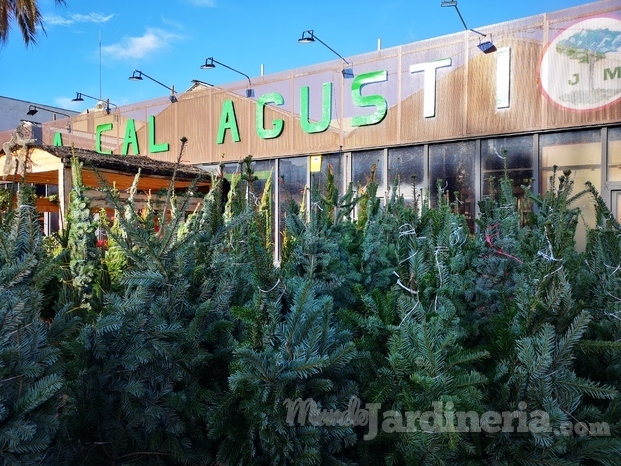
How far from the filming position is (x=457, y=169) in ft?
29.8

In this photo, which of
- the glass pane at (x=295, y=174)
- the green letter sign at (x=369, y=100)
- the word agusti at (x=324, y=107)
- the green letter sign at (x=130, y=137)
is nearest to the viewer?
the word agusti at (x=324, y=107)

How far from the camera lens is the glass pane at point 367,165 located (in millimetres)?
10000

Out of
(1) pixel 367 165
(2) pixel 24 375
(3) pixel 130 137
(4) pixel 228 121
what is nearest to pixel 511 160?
(1) pixel 367 165

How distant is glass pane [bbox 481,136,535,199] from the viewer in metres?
8.38

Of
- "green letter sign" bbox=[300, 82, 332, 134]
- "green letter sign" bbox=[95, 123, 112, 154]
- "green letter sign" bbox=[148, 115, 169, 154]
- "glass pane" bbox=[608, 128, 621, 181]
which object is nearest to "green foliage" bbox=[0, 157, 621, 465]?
"glass pane" bbox=[608, 128, 621, 181]

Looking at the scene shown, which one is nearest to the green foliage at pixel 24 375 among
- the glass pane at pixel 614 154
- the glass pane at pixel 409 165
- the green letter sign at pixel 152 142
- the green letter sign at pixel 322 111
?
the glass pane at pixel 409 165

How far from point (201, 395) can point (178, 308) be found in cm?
41

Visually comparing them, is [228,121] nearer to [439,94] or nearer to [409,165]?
[409,165]

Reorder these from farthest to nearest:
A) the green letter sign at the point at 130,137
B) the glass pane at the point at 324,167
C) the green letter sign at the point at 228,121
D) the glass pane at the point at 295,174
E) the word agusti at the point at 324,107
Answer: the green letter sign at the point at 130,137
the green letter sign at the point at 228,121
the glass pane at the point at 295,174
the glass pane at the point at 324,167
the word agusti at the point at 324,107

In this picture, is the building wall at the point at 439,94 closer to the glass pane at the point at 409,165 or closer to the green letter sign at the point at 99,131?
the glass pane at the point at 409,165

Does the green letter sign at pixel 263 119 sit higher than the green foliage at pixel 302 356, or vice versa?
the green letter sign at pixel 263 119

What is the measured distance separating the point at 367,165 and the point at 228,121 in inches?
156

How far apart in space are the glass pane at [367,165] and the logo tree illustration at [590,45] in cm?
370

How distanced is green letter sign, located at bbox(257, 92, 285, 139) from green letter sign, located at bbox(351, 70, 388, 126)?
1.85m
